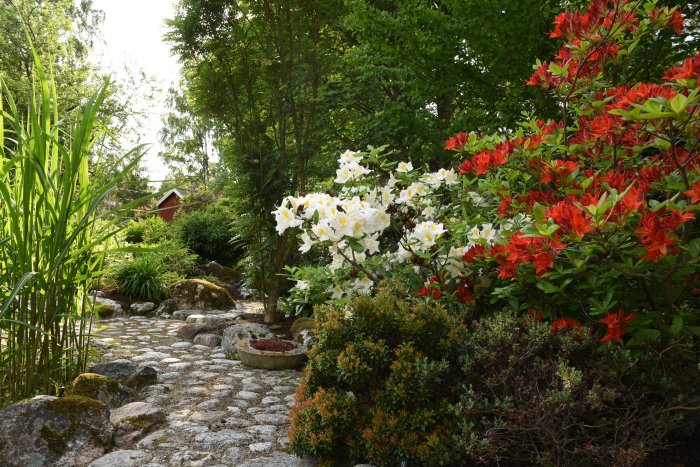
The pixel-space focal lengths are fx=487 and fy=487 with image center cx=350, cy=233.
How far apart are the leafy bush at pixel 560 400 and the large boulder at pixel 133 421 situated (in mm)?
1694

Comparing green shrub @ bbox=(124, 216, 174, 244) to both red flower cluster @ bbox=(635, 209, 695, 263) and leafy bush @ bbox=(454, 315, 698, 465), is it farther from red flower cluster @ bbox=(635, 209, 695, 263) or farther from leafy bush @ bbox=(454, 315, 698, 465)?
red flower cluster @ bbox=(635, 209, 695, 263)

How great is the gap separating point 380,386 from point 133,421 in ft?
4.72

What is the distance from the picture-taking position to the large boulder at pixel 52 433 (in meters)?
2.19

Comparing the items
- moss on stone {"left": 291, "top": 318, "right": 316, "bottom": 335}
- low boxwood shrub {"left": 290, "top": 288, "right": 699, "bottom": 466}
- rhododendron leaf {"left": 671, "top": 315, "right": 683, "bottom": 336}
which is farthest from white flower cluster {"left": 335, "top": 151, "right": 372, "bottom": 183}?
moss on stone {"left": 291, "top": 318, "right": 316, "bottom": 335}

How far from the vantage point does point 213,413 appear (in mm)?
2916

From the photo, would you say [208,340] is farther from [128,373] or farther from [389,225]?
[389,225]

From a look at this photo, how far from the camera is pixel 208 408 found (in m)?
3.00

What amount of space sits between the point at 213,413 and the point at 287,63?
13.5 feet

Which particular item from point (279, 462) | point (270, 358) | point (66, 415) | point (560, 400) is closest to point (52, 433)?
point (66, 415)

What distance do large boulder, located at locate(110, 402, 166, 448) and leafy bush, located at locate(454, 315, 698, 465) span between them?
5.56 feet

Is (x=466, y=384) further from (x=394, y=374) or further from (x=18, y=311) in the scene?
Answer: (x=18, y=311)

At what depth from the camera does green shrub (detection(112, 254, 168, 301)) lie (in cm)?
750

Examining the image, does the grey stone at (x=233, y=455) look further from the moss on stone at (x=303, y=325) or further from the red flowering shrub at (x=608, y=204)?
the moss on stone at (x=303, y=325)

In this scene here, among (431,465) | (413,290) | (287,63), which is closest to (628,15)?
(413,290)
